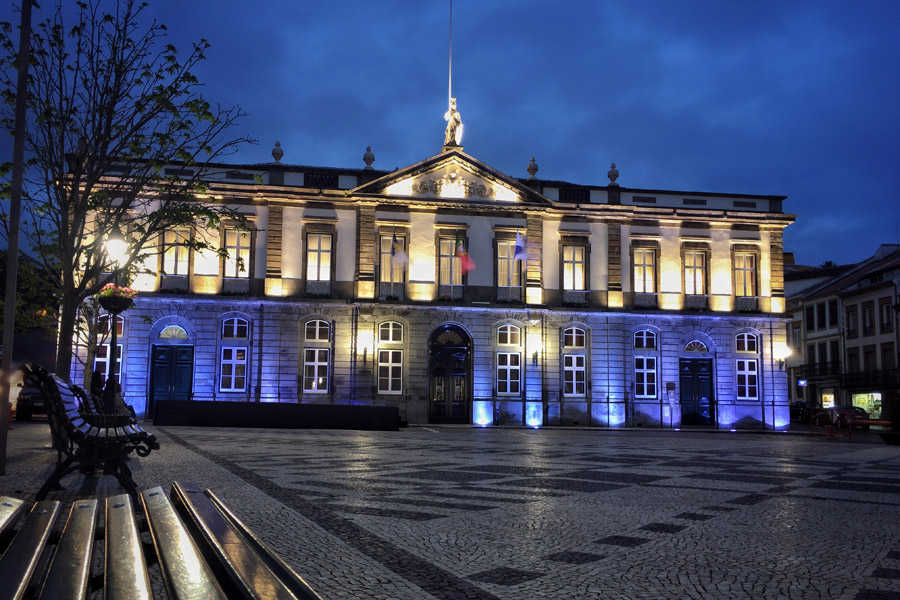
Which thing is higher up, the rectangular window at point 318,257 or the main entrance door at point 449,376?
the rectangular window at point 318,257

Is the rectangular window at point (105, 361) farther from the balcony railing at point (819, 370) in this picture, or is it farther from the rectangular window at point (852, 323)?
the balcony railing at point (819, 370)

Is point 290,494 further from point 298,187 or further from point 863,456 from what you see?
point 298,187

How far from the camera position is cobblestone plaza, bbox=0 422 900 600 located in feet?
15.1

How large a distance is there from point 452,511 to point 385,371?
2659cm

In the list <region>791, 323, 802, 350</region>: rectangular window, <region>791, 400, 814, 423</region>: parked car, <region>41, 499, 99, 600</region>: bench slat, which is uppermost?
<region>791, 323, 802, 350</region>: rectangular window

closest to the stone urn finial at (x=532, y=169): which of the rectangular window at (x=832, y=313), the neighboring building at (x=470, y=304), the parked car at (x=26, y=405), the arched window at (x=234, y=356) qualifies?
the neighboring building at (x=470, y=304)

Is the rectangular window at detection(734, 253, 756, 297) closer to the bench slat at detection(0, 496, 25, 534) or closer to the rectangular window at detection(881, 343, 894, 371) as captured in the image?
the rectangular window at detection(881, 343, 894, 371)

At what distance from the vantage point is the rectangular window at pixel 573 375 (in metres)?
35.0

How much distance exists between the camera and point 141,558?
283cm

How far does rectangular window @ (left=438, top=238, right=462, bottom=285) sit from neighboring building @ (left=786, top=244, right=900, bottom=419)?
84.0 ft

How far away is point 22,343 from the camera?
4572 cm

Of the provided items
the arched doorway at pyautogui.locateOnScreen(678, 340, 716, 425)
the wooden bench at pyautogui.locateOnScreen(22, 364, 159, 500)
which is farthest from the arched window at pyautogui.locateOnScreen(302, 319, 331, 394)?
the wooden bench at pyautogui.locateOnScreen(22, 364, 159, 500)

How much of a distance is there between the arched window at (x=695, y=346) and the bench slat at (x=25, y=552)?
3465 cm

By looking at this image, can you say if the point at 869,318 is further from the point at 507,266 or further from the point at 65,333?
the point at 65,333
